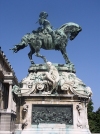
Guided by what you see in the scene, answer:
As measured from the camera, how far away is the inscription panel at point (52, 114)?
50.5 ft

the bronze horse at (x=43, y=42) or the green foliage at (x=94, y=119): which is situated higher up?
the bronze horse at (x=43, y=42)

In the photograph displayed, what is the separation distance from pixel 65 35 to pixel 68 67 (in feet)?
8.51

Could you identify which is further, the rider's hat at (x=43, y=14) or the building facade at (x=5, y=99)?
the building facade at (x=5, y=99)

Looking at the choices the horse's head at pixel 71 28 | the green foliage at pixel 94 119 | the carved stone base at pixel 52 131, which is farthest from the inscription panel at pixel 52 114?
the green foliage at pixel 94 119

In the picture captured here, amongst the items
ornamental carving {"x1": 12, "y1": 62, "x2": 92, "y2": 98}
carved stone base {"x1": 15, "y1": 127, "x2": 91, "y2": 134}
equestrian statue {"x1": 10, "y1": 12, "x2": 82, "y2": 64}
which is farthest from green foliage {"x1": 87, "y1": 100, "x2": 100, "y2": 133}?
carved stone base {"x1": 15, "y1": 127, "x2": 91, "y2": 134}

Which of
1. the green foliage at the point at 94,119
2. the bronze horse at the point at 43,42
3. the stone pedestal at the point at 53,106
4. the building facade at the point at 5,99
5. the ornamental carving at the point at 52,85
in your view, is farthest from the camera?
the building facade at the point at 5,99

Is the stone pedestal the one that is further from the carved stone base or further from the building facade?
the building facade

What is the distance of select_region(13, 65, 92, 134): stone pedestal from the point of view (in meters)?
15.2

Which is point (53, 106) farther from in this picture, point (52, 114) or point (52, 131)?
point (52, 131)

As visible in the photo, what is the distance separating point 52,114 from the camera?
50.8ft

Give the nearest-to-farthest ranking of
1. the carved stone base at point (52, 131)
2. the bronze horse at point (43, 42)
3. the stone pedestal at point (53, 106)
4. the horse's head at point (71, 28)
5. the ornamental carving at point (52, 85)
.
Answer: the carved stone base at point (52, 131) < the stone pedestal at point (53, 106) < the ornamental carving at point (52, 85) < the bronze horse at point (43, 42) < the horse's head at point (71, 28)

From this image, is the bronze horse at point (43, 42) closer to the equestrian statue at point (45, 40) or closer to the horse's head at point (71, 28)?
the equestrian statue at point (45, 40)

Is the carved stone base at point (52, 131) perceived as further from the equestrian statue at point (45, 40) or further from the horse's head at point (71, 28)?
the horse's head at point (71, 28)

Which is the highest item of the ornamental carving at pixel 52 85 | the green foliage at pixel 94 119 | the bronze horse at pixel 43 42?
the bronze horse at pixel 43 42
